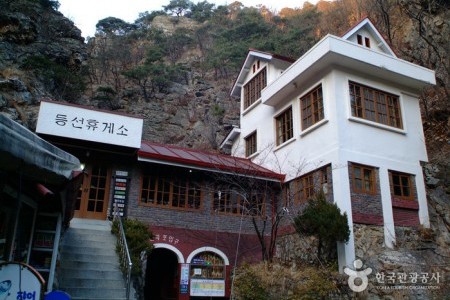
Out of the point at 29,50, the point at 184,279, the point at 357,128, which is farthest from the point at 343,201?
the point at 29,50

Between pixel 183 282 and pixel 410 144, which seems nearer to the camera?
pixel 183 282

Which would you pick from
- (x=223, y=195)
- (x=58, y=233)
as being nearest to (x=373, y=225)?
(x=223, y=195)

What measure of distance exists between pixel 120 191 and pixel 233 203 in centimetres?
460

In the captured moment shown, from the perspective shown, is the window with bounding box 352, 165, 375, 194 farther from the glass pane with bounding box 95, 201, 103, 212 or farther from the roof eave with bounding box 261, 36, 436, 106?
the glass pane with bounding box 95, 201, 103, 212

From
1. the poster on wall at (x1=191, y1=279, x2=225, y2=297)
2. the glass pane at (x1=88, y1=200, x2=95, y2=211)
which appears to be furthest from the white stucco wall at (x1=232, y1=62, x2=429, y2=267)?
the glass pane at (x1=88, y1=200, x2=95, y2=211)

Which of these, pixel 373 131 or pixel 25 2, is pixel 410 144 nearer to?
pixel 373 131

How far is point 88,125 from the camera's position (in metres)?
13.7

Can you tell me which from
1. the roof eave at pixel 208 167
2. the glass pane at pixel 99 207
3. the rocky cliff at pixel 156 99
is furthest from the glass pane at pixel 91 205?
the rocky cliff at pixel 156 99

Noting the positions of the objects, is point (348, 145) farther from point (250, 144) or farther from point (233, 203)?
point (250, 144)

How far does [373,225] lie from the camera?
13695mm

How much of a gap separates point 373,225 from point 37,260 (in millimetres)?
10472

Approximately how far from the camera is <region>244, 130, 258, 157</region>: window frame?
2019 cm

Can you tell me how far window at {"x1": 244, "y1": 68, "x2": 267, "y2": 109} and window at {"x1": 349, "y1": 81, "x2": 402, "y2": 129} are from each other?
18.2 feet

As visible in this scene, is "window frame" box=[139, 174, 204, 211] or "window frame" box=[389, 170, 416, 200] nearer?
"window frame" box=[389, 170, 416, 200]
